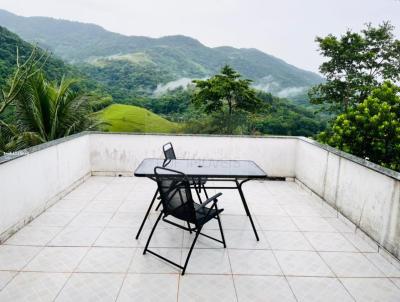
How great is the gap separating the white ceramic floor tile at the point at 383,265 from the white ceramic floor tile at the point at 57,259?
287 cm

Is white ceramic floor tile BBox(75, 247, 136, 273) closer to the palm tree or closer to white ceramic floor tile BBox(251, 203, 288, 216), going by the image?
white ceramic floor tile BBox(251, 203, 288, 216)

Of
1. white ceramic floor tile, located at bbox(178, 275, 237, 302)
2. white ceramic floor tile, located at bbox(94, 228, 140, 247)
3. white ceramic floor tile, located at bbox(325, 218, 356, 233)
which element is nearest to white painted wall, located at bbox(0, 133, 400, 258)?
white ceramic floor tile, located at bbox(325, 218, 356, 233)

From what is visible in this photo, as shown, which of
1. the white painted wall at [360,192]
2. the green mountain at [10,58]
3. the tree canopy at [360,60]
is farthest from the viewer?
the tree canopy at [360,60]

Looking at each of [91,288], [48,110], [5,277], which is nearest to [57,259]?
[5,277]

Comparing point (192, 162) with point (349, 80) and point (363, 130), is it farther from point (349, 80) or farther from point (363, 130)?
point (349, 80)

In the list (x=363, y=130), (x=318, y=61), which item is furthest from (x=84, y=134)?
(x=318, y=61)

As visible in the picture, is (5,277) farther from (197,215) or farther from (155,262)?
(197,215)

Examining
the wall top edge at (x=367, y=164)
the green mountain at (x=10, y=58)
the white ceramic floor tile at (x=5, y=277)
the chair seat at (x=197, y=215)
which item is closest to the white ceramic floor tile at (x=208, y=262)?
the chair seat at (x=197, y=215)

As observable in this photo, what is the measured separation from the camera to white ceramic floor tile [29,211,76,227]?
11.4 ft

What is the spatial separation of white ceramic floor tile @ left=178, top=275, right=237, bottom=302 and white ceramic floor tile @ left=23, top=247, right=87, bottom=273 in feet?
3.40

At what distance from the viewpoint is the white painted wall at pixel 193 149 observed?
18.5 feet

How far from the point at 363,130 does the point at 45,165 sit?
4.85 meters

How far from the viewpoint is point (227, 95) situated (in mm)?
14086

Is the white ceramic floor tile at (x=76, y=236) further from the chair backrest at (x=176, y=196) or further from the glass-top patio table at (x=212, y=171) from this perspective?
the chair backrest at (x=176, y=196)
